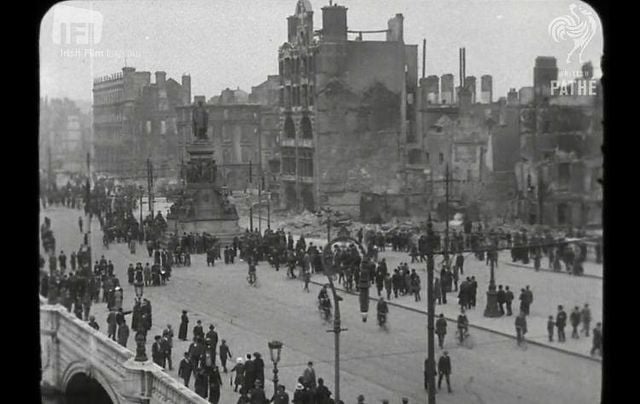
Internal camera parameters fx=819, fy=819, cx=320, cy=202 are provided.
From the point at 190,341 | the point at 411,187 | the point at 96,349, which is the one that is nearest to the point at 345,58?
the point at 411,187

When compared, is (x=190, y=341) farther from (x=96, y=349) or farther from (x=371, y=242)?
(x=371, y=242)

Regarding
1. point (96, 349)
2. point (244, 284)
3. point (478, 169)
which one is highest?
point (478, 169)

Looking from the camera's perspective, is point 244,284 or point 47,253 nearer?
point 47,253

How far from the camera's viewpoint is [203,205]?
376 inches

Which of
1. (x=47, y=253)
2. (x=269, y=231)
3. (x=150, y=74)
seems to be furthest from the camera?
(x=269, y=231)

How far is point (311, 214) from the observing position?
9.75 m

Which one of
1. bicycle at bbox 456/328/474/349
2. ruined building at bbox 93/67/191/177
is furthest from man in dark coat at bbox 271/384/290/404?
ruined building at bbox 93/67/191/177

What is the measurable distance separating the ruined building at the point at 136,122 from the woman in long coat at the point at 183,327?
166cm

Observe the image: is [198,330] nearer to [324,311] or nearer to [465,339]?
[324,311]

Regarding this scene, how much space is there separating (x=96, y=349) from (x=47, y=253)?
137 cm

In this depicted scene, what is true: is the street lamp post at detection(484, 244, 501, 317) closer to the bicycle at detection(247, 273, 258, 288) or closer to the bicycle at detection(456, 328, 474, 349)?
the bicycle at detection(456, 328, 474, 349)

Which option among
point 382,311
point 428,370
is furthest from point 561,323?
point 382,311

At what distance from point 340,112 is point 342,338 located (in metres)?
2.71

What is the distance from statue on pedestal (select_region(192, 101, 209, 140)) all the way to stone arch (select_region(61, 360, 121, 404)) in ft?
9.33
